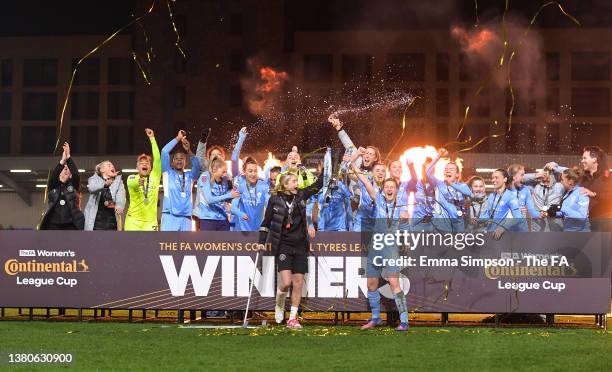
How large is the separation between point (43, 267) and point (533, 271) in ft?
22.4

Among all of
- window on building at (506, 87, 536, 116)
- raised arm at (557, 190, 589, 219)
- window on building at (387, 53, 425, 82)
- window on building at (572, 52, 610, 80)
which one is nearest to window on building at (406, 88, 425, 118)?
window on building at (387, 53, 425, 82)

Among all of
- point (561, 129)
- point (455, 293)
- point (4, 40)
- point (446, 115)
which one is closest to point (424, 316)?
point (455, 293)

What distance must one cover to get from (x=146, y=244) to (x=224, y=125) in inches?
2460

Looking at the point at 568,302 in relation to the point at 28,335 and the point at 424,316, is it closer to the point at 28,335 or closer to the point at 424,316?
the point at 424,316

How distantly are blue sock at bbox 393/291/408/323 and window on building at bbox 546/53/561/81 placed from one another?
206 feet

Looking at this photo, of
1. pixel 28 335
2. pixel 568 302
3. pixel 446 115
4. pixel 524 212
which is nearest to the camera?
pixel 28 335

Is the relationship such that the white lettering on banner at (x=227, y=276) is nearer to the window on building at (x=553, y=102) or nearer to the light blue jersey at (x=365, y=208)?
the light blue jersey at (x=365, y=208)

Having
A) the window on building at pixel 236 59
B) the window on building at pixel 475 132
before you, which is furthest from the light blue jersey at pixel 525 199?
the window on building at pixel 236 59

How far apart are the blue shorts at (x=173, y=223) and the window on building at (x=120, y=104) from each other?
70.8 m

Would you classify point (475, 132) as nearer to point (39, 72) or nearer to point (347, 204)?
point (39, 72)

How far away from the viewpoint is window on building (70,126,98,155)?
282 feet

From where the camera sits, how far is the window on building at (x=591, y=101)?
77375 mm

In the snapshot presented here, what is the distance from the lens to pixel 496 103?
249 feet

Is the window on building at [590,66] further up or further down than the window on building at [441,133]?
further up
